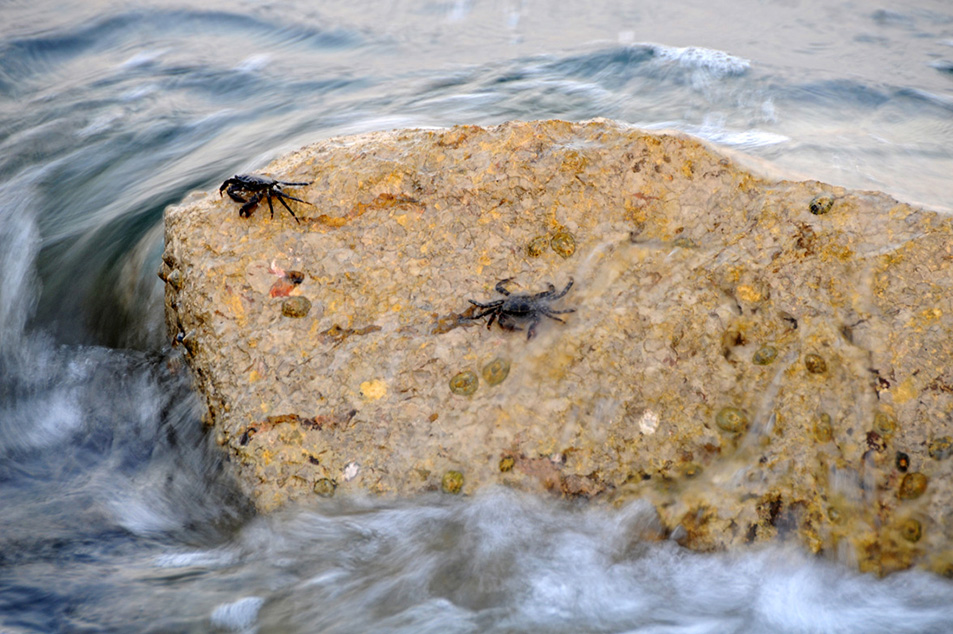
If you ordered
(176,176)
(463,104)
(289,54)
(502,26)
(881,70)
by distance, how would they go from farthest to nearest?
(502,26), (289,54), (881,70), (463,104), (176,176)

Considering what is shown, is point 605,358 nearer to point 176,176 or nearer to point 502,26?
point 176,176

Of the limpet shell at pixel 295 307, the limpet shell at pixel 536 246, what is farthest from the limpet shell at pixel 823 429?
the limpet shell at pixel 295 307

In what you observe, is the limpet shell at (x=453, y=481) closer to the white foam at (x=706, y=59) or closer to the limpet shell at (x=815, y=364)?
the limpet shell at (x=815, y=364)

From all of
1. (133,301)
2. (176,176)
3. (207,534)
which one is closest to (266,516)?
(207,534)

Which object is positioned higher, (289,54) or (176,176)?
(289,54)

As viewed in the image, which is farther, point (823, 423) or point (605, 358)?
point (605, 358)

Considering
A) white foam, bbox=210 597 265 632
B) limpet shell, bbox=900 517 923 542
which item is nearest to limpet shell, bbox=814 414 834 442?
limpet shell, bbox=900 517 923 542

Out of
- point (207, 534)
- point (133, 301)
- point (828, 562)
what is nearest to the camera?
point (828, 562)
